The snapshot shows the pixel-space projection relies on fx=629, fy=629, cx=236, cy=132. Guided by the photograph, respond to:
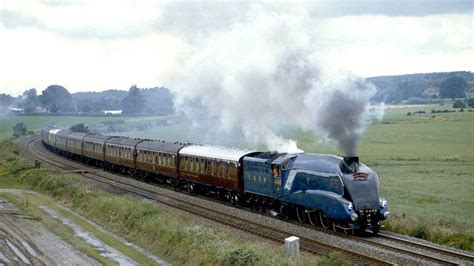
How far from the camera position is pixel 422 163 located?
60.4m

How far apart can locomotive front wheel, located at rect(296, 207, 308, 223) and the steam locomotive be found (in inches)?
1.9

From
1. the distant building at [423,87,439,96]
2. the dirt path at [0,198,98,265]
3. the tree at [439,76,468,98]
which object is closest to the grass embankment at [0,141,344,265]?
the dirt path at [0,198,98,265]

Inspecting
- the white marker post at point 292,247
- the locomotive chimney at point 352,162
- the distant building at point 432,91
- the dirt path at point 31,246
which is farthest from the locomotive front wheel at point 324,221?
the distant building at point 432,91

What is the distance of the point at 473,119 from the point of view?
94.9m

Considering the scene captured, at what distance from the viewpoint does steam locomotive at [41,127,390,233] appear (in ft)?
83.0

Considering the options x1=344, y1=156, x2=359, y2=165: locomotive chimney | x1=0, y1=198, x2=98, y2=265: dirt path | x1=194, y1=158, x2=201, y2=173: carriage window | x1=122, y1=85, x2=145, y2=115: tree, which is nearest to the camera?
x1=0, y1=198, x2=98, y2=265: dirt path

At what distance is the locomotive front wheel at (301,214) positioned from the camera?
28906 millimetres

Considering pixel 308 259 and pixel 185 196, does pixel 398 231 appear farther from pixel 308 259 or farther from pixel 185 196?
pixel 185 196

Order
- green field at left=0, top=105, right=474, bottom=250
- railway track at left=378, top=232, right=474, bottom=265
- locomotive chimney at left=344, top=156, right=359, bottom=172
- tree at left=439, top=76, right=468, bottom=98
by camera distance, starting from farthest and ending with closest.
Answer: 1. tree at left=439, top=76, right=468, bottom=98
2. green field at left=0, top=105, right=474, bottom=250
3. locomotive chimney at left=344, top=156, right=359, bottom=172
4. railway track at left=378, top=232, right=474, bottom=265

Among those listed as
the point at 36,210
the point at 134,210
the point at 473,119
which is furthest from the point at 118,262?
the point at 473,119

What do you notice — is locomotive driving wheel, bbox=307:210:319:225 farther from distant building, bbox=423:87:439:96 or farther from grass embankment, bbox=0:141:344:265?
distant building, bbox=423:87:439:96

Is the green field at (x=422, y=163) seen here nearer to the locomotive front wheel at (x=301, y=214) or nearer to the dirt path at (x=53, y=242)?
the locomotive front wheel at (x=301, y=214)

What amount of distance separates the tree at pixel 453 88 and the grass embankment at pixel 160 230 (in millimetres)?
101720

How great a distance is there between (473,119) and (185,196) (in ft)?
220
